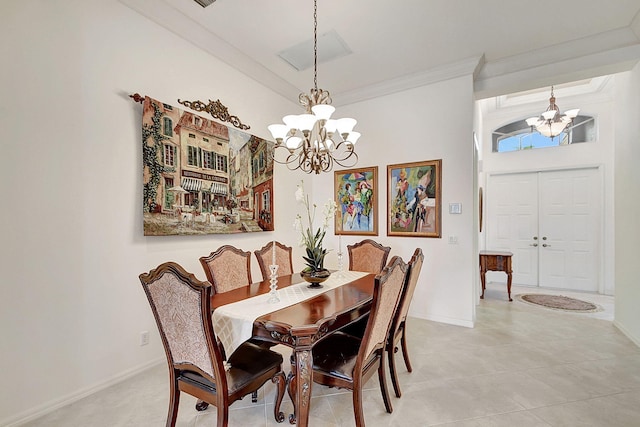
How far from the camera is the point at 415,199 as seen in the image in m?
3.85

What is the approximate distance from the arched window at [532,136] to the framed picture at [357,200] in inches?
133

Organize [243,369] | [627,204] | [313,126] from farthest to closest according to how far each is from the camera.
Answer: [627,204], [313,126], [243,369]

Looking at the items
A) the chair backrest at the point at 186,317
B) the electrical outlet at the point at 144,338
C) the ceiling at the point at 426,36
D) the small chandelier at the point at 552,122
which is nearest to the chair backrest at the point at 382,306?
the chair backrest at the point at 186,317

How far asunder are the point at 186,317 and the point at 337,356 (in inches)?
37.6

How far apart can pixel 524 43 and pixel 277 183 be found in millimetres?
3381

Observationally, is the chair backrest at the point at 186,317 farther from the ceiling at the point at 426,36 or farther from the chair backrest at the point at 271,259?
the ceiling at the point at 426,36

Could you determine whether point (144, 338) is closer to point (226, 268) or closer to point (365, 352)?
point (226, 268)

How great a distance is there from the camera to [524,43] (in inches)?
124

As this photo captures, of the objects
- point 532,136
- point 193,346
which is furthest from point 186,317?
point 532,136

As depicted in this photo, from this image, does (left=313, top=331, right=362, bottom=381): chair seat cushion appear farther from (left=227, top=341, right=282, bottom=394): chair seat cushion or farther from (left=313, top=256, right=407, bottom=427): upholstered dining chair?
(left=227, top=341, right=282, bottom=394): chair seat cushion

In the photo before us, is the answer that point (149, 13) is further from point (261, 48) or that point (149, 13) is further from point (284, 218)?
point (284, 218)

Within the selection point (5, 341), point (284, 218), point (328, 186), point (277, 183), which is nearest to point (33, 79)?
point (5, 341)

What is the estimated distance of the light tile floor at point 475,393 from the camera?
1.85 m

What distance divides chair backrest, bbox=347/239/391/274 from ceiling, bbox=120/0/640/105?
2267mm
